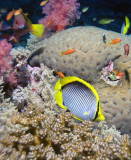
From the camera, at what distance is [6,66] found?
10.9 ft

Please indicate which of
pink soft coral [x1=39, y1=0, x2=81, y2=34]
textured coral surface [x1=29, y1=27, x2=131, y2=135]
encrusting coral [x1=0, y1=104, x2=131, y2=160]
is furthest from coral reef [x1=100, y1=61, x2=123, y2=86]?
pink soft coral [x1=39, y1=0, x2=81, y2=34]

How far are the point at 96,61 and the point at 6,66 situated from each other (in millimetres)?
2194

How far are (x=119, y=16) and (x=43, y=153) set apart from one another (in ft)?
34.2

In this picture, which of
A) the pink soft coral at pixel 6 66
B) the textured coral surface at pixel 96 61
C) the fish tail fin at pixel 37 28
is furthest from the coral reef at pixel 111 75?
the pink soft coral at pixel 6 66

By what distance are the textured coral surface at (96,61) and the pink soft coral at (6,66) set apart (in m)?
0.64

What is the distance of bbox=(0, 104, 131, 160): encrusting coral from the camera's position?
1.52 m

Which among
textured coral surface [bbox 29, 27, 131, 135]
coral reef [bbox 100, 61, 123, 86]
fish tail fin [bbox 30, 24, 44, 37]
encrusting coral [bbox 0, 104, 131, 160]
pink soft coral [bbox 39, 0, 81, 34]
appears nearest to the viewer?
encrusting coral [bbox 0, 104, 131, 160]

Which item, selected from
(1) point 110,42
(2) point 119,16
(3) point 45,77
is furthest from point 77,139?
(2) point 119,16

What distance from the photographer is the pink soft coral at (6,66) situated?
319 centimetres

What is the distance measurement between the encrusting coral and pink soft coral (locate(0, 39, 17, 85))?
1535 mm

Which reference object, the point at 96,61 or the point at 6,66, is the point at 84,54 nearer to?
the point at 96,61

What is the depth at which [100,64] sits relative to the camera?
10.5ft

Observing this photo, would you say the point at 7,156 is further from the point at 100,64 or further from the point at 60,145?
the point at 100,64

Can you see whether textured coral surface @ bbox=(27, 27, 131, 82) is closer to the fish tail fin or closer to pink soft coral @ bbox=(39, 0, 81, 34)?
the fish tail fin
